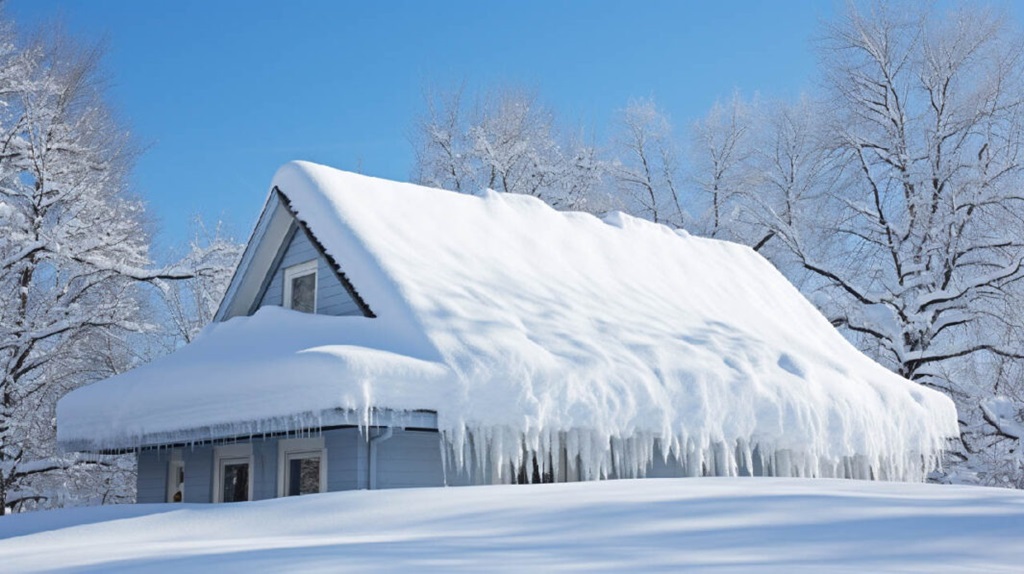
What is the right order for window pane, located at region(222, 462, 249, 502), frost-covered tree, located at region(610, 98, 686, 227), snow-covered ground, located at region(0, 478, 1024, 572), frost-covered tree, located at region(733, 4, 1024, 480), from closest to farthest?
snow-covered ground, located at region(0, 478, 1024, 572) → window pane, located at region(222, 462, 249, 502) → frost-covered tree, located at region(733, 4, 1024, 480) → frost-covered tree, located at region(610, 98, 686, 227)

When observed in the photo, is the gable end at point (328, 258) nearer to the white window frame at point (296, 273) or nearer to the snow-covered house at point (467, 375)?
the snow-covered house at point (467, 375)

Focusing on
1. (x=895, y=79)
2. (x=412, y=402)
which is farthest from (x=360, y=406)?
(x=895, y=79)

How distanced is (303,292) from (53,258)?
792 centimetres

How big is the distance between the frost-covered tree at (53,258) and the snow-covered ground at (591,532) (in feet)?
44.8

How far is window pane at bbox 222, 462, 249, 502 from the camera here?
1306cm

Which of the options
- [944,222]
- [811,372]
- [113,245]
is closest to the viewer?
[811,372]

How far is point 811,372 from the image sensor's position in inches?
535

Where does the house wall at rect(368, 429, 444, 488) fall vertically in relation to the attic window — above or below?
below

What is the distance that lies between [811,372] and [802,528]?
31.6 ft

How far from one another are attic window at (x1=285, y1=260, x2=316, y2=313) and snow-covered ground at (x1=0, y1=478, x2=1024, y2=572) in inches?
268

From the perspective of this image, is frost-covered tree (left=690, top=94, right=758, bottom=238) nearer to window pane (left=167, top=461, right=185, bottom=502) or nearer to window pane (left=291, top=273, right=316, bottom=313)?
window pane (left=291, top=273, right=316, bottom=313)

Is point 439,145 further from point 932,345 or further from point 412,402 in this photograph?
point 412,402

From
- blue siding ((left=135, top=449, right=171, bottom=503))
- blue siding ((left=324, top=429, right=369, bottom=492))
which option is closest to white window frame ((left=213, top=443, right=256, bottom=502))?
blue siding ((left=135, top=449, right=171, bottom=503))

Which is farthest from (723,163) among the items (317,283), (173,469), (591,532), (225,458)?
(591,532)
